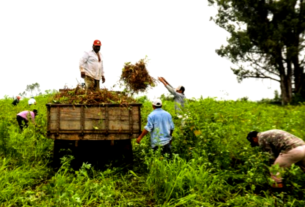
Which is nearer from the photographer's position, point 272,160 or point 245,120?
point 272,160

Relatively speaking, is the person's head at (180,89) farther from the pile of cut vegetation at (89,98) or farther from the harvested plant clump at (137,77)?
the pile of cut vegetation at (89,98)

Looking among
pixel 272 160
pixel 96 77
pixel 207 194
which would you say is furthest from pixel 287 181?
pixel 96 77

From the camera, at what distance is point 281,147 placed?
5859mm

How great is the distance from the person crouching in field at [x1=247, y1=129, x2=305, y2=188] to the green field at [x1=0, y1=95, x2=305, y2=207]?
0.17m

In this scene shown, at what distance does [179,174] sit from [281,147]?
1.84m

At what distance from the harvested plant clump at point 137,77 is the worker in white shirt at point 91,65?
2.13 feet

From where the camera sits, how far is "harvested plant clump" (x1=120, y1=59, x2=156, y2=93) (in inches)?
325

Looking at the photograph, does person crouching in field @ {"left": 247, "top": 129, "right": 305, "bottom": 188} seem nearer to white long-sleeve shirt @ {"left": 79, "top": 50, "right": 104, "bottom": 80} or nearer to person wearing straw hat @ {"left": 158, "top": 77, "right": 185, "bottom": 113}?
person wearing straw hat @ {"left": 158, "top": 77, "right": 185, "bottom": 113}

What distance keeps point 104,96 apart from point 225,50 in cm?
2042

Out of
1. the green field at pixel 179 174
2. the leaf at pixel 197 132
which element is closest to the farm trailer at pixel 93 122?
the green field at pixel 179 174

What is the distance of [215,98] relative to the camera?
23.8 feet

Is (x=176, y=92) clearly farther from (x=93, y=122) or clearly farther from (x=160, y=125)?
(x=93, y=122)

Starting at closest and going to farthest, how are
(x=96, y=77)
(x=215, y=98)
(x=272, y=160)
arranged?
(x=272, y=160) → (x=215, y=98) → (x=96, y=77)

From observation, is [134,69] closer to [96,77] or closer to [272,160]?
[96,77]
